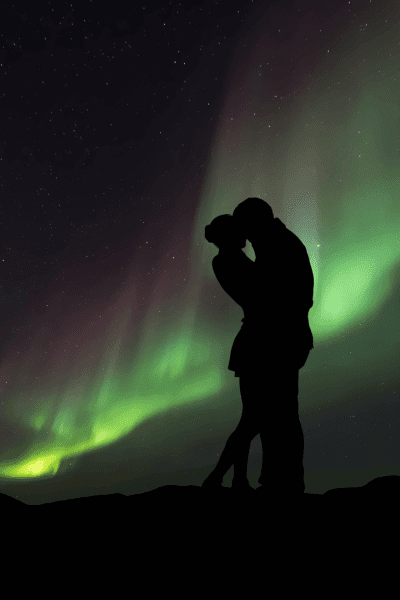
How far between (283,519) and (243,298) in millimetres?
1695

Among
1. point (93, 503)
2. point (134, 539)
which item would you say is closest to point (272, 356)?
point (134, 539)

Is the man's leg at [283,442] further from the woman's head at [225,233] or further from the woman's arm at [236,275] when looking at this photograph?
the woman's head at [225,233]

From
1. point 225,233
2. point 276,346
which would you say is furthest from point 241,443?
point 225,233

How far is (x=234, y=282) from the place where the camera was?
364cm

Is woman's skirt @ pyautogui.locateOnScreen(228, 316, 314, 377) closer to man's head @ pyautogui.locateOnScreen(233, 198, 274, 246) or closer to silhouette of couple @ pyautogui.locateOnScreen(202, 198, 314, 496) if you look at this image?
silhouette of couple @ pyautogui.locateOnScreen(202, 198, 314, 496)

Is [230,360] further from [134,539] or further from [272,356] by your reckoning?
[134,539]

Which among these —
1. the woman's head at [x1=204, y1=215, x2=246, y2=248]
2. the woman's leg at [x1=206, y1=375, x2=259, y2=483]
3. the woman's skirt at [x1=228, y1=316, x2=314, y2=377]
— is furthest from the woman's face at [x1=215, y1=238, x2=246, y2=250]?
the woman's leg at [x1=206, y1=375, x2=259, y2=483]

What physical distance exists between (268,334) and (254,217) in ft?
3.20

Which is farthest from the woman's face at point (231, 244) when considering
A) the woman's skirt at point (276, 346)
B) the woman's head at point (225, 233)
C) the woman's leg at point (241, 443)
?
the woman's leg at point (241, 443)

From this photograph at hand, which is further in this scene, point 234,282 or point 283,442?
point 234,282

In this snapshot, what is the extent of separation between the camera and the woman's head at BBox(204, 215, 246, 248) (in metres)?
3.62

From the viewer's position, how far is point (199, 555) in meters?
2.76

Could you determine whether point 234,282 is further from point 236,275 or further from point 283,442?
point 283,442

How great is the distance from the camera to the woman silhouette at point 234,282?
3590 mm
